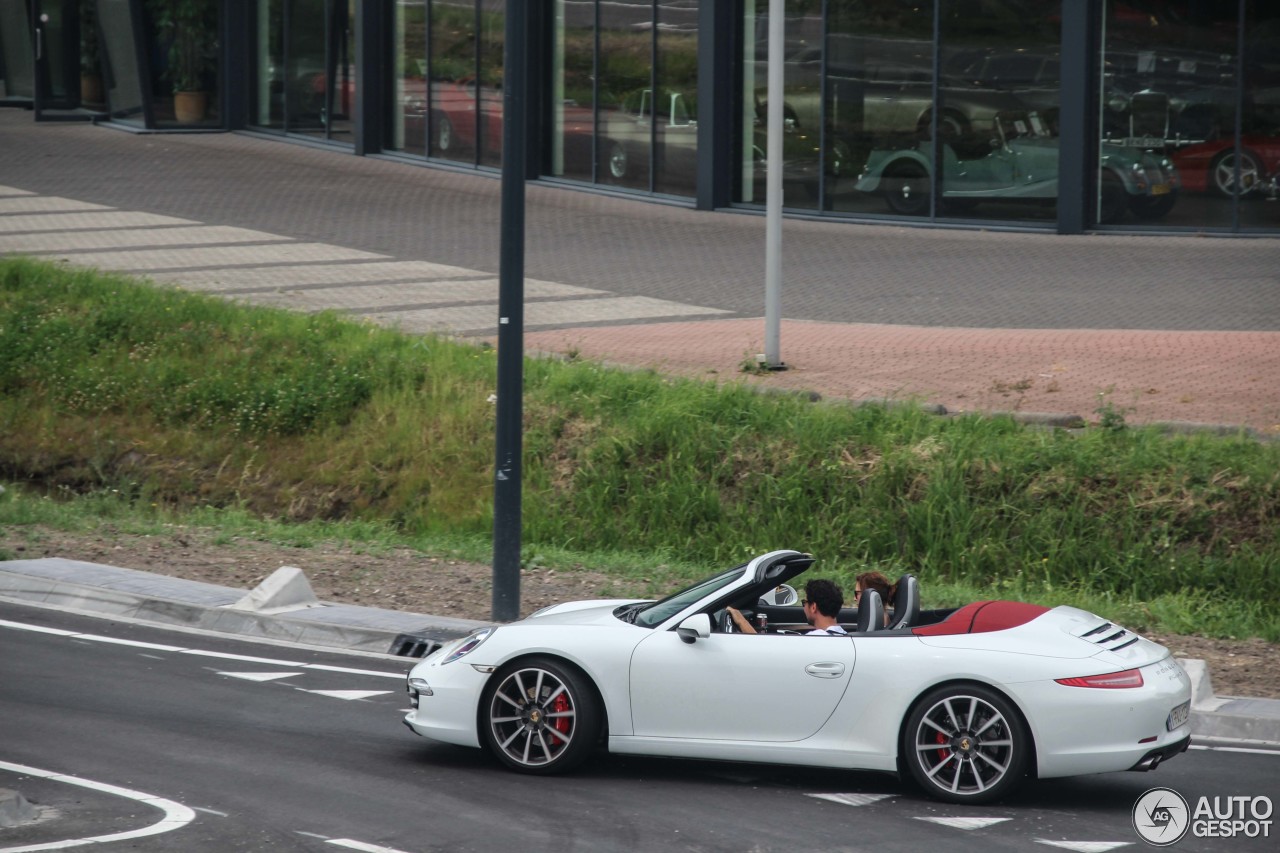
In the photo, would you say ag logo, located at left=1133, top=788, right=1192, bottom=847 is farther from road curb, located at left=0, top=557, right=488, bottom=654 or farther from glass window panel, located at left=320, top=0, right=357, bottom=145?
glass window panel, located at left=320, top=0, right=357, bottom=145

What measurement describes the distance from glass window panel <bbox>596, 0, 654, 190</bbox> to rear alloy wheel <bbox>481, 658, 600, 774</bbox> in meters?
20.4

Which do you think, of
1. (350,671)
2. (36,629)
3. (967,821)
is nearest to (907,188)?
(350,671)

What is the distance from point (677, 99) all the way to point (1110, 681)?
67.6ft

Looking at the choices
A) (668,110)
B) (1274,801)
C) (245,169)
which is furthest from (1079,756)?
(245,169)

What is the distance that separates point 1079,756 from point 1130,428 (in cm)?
665

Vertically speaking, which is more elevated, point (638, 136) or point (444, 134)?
point (444, 134)

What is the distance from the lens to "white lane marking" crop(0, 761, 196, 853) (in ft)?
22.2

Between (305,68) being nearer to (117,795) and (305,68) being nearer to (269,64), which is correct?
(269,64)

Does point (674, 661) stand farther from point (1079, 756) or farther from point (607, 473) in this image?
point (607, 473)

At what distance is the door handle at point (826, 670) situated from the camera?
767 cm

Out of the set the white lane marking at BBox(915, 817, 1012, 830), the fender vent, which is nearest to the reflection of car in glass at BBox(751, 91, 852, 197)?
the fender vent

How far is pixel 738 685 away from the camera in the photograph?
25.5 feet

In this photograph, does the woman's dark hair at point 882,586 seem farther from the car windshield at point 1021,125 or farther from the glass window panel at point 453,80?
the glass window panel at point 453,80

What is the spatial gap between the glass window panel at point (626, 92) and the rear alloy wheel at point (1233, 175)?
927 centimetres
